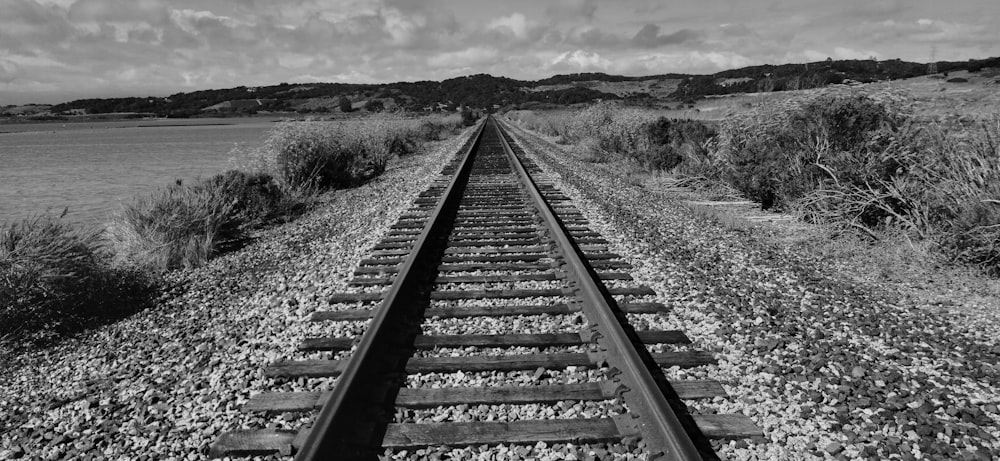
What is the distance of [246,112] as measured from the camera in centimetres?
10688

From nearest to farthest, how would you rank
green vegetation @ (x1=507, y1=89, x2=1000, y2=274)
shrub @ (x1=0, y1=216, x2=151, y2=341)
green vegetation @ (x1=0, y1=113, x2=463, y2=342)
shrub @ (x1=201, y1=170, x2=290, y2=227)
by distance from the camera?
shrub @ (x1=0, y1=216, x2=151, y2=341)
green vegetation @ (x1=0, y1=113, x2=463, y2=342)
green vegetation @ (x1=507, y1=89, x2=1000, y2=274)
shrub @ (x1=201, y1=170, x2=290, y2=227)

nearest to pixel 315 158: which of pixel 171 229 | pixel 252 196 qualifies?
pixel 252 196

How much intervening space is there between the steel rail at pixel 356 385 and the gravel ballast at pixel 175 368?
284mm

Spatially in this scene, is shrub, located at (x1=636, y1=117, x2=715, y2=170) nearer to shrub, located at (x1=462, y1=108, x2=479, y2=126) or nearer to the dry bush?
the dry bush

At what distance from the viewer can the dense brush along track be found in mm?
2990

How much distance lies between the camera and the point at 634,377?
338 cm

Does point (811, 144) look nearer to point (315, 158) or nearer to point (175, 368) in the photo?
point (175, 368)

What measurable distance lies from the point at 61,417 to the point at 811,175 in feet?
29.5

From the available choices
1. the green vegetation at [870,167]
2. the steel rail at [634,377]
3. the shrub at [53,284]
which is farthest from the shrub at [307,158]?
the steel rail at [634,377]

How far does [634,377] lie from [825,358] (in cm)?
136

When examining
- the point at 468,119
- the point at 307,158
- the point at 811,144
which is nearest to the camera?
the point at 811,144

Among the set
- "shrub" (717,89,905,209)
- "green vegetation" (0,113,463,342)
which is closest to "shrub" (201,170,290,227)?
"green vegetation" (0,113,463,342)

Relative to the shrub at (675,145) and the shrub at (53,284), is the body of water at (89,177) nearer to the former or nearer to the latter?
the shrub at (53,284)

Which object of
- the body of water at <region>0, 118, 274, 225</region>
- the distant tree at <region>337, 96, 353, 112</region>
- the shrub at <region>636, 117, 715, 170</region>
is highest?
the distant tree at <region>337, 96, 353, 112</region>
